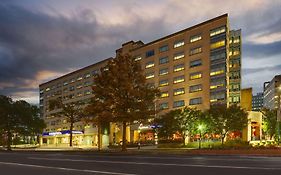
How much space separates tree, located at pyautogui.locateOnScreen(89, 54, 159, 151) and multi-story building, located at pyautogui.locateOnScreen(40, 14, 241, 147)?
50.7 meters

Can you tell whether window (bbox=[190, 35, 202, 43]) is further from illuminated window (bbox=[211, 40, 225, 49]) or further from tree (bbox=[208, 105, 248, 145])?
tree (bbox=[208, 105, 248, 145])

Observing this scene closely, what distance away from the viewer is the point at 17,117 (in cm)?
7769

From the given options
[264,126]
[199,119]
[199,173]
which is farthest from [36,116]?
[199,173]

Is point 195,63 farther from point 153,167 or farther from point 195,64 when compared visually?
point 153,167

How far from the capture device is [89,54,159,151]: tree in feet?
153

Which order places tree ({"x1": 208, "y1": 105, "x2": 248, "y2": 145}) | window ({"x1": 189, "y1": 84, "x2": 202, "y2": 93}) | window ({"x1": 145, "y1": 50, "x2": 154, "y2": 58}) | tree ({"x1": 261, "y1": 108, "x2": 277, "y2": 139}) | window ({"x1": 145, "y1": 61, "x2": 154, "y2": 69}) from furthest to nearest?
1. window ({"x1": 145, "y1": 50, "x2": 154, "y2": 58})
2. window ({"x1": 145, "y1": 61, "x2": 154, "y2": 69})
3. window ({"x1": 189, "y1": 84, "x2": 202, "y2": 93})
4. tree ({"x1": 261, "y1": 108, "x2": 277, "y2": 139})
5. tree ({"x1": 208, "y1": 105, "x2": 248, "y2": 145})

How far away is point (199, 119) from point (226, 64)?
130 feet

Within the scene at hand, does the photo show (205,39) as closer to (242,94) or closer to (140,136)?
(242,94)

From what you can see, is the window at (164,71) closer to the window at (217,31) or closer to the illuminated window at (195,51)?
the illuminated window at (195,51)

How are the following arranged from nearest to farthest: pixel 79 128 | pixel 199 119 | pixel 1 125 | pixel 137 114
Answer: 1. pixel 137 114
2. pixel 199 119
3. pixel 1 125
4. pixel 79 128

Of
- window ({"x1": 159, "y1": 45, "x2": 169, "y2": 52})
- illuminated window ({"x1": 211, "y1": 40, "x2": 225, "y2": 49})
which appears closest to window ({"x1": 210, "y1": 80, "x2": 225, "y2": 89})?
illuminated window ({"x1": 211, "y1": 40, "x2": 225, "y2": 49})

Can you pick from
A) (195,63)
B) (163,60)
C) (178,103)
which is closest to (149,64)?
(163,60)

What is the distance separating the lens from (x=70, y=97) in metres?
164

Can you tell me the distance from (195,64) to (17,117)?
178ft
